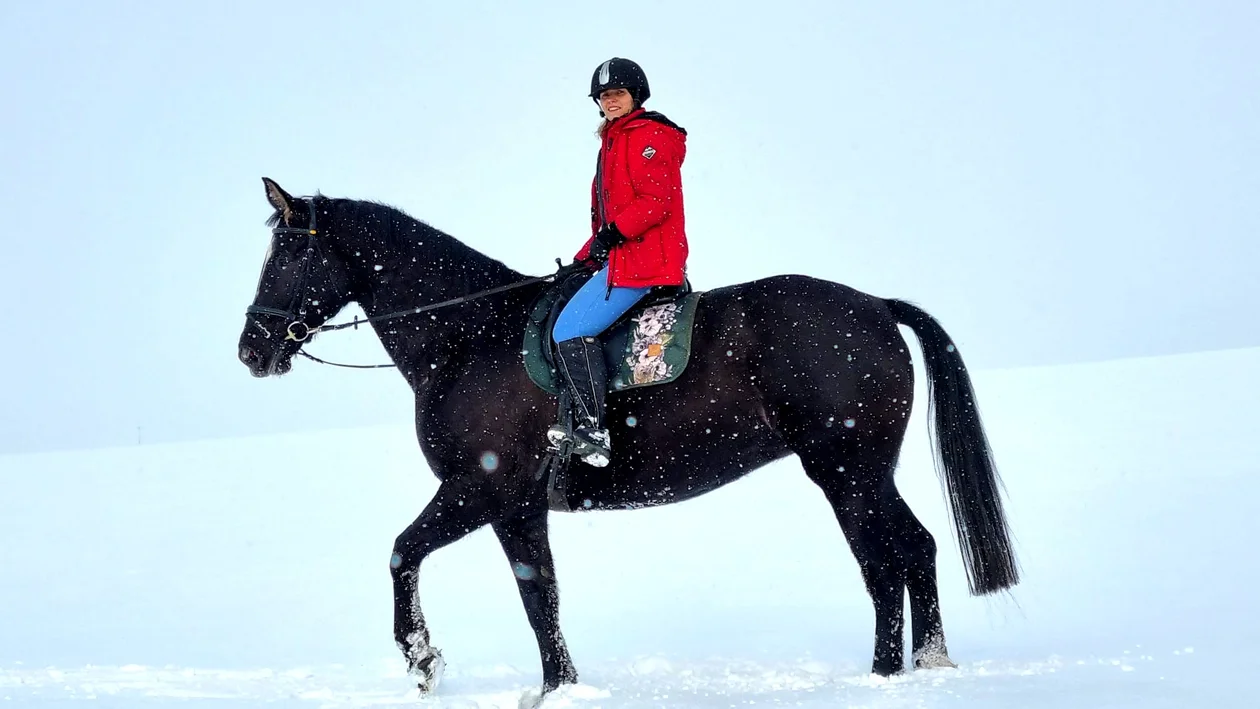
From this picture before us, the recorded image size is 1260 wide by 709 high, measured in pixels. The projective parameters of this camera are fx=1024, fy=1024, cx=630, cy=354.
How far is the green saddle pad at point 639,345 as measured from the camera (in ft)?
16.0

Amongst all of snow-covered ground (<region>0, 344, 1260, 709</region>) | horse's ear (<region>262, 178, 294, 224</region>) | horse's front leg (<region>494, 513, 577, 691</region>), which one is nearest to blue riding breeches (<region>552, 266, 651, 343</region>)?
horse's front leg (<region>494, 513, 577, 691</region>)

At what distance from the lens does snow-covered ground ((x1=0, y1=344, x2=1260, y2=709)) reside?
4.87 m

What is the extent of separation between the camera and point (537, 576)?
521 centimetres

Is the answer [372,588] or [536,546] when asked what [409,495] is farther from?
[536,546]

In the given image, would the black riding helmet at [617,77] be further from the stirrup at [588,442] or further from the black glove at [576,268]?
the stirrup at [588,442]

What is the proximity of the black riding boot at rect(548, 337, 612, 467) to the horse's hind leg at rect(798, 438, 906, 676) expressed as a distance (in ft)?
3.35

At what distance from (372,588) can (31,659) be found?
268cm

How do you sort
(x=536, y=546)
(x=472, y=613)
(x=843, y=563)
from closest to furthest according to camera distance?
(x=536, y=546) → (x=472, y=613) → (x=843, y=563)

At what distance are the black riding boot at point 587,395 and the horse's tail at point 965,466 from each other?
1.65 meters

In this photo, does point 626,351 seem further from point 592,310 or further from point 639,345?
point 592,310

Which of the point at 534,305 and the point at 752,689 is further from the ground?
the point at 534,305

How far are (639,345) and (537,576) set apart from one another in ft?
4.30

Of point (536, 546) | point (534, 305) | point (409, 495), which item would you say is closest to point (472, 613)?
point (536, 546)

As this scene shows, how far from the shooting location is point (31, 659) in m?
6.47
